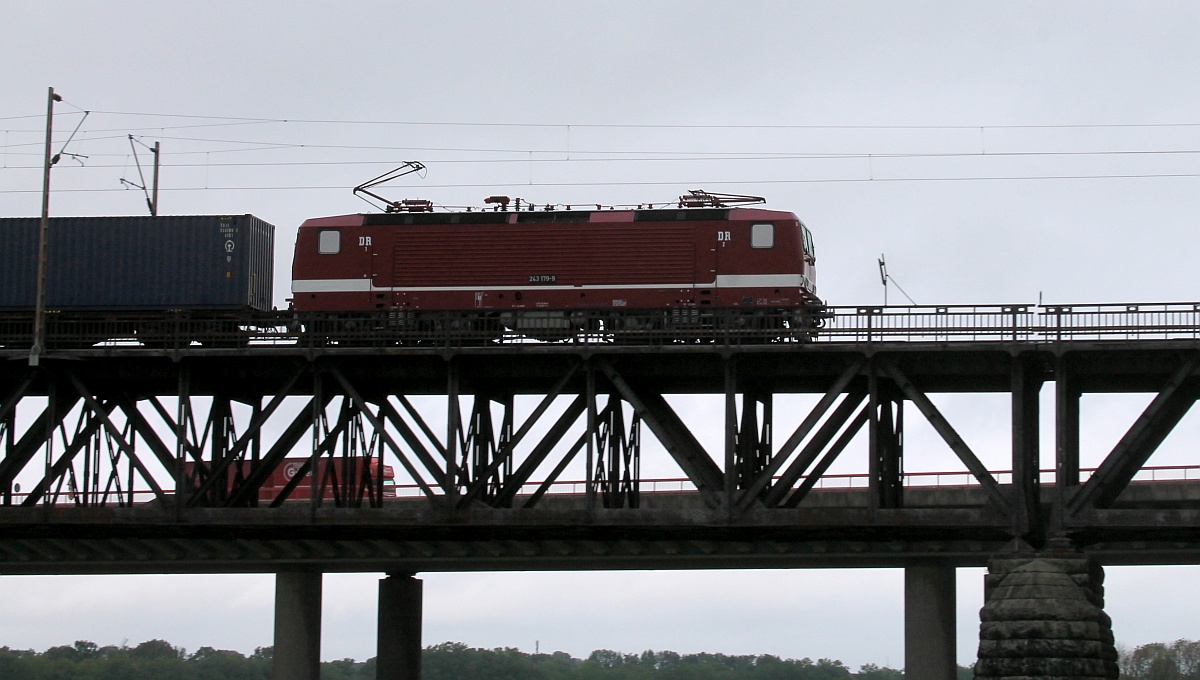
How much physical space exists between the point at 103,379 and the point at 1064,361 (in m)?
27.7

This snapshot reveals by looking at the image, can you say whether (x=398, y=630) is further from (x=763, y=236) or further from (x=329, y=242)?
(x=763, y=236)

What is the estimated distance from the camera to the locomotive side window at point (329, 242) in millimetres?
54781

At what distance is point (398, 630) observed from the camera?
6456 cm

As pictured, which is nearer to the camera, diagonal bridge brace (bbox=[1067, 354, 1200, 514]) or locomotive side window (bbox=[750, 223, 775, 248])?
diagonal bridge brace (bbox=[1067, 354, 1200, 514])

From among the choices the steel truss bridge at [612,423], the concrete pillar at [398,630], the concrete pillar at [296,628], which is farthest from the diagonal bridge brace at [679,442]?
the concrete pillar at [296,628]

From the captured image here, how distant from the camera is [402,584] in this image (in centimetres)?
6488

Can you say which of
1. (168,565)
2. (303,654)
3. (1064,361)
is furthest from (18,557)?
(1064,361)

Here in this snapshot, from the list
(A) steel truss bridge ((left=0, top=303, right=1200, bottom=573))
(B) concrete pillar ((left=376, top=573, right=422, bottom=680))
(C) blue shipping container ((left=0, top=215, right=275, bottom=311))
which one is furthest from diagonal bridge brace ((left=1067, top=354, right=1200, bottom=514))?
(B) concrete pillar ((left=376, top=573, right=422, bottom=680))

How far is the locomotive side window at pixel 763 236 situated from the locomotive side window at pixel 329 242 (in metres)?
13.7

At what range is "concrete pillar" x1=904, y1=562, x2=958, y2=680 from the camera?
5700 cm

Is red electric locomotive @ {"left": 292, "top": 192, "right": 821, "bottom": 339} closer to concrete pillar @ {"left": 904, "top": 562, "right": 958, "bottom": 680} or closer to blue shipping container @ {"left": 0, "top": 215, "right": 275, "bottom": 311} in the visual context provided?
blue shipping container @ {"left": 0, "top": 215, "right": 275, "bottom": 311}

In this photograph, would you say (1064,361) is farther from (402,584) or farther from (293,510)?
(402,584)

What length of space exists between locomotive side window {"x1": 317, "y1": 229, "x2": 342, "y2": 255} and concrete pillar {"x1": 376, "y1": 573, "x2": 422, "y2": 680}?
1587 cm

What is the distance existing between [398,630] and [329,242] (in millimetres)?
17594
